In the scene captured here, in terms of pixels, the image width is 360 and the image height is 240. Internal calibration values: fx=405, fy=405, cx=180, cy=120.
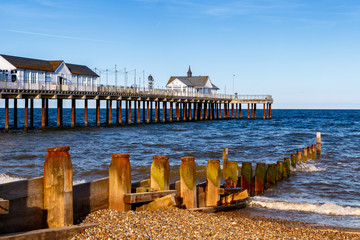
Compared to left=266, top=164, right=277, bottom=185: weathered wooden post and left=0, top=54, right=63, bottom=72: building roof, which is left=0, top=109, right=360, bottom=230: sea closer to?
left=266, top=164, right=277, bottom=185: weathered wooden post

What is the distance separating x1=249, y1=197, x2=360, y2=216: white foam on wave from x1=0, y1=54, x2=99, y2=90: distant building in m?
30.1

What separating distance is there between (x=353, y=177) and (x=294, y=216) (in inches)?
321

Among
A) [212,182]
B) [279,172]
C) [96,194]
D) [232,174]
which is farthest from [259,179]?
[96,194]

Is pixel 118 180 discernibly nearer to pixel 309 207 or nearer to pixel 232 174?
pixel 232 174

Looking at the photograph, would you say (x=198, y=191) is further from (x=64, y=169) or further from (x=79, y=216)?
(x=64, y=169)

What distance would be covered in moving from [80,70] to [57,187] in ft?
170

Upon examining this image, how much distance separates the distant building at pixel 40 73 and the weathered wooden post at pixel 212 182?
30.5 meters

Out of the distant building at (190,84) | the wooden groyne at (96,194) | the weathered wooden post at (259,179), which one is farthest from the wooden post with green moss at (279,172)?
the distant building at (190,84)

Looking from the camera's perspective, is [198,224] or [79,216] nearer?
[79,216]

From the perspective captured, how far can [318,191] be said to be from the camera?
15.2 metres

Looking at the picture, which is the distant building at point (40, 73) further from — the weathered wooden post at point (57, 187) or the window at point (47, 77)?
the weathered wooden post at point (57, 187)

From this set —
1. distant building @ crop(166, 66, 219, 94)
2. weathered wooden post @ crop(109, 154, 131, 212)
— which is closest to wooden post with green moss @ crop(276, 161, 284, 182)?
weathered wooden post @ crop(109, 154, 131, 212)

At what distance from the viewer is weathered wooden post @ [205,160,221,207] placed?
35.1 feet

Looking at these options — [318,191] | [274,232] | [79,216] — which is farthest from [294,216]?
[79,216]
